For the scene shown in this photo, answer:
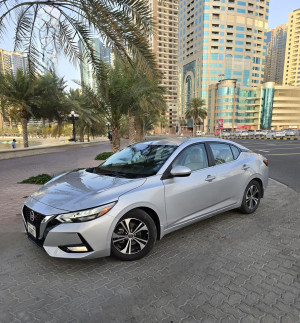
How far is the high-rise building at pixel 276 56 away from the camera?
16988 cm

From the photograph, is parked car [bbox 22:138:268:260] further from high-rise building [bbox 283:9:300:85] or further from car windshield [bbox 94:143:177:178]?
high-rise building [bbox 283:9:300:85]

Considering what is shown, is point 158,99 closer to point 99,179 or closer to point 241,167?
point 241,167

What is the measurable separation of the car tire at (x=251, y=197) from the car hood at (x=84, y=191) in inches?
96.0

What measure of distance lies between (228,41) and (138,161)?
102414mm

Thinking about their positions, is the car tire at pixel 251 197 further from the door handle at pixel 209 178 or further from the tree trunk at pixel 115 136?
the tree trunk at pixel 115 136

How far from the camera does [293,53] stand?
14825 cm

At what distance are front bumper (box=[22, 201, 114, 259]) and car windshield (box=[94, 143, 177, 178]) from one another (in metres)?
0.88

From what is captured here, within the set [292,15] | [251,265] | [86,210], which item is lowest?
[251,265]

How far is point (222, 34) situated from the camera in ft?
287

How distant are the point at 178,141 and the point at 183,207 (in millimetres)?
1111

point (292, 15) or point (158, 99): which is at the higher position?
point (292, 15)

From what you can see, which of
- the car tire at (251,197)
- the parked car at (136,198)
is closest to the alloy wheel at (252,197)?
the car tire at (251,197)

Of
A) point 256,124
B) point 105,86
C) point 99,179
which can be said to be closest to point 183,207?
point 99,179

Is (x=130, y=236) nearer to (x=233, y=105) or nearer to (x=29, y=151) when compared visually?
(x=29, y=151)
